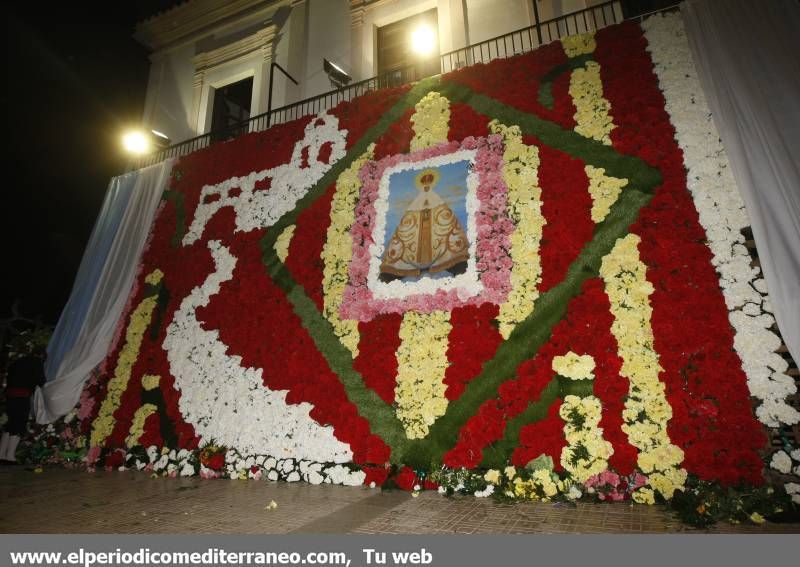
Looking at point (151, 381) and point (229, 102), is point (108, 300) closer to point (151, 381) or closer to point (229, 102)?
point (151, 381)

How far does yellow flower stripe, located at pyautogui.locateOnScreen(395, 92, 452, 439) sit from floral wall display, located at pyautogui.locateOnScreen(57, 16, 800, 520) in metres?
0.03

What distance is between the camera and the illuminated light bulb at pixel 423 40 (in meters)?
6.94

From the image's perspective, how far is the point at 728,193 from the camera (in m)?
4.08

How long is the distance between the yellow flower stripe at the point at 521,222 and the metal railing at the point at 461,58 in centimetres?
173

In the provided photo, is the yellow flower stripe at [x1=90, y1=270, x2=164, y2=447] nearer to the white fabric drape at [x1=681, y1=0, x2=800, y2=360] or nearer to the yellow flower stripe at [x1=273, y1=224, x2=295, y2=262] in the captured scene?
the yellow flower stripe at [x1=273, y1=224, x2=295, y2=262]

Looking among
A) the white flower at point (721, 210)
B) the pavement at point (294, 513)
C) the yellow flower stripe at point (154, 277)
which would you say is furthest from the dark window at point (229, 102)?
the white flower at point (721, 210)

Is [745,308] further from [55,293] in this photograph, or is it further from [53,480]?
[55,293]

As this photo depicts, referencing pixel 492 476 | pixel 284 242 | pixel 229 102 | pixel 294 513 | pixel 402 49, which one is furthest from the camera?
pixel 229 102

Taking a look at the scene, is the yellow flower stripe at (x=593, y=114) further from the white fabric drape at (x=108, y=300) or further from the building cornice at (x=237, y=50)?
the building cornice at (x=237, y=50)

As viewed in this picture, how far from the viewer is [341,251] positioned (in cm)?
575

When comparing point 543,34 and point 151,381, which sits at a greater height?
point 543,34

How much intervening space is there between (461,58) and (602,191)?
4507mm

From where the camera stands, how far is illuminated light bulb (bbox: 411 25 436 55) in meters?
6.94

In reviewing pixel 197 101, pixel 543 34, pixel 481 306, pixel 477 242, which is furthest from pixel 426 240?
pixel 197 101
